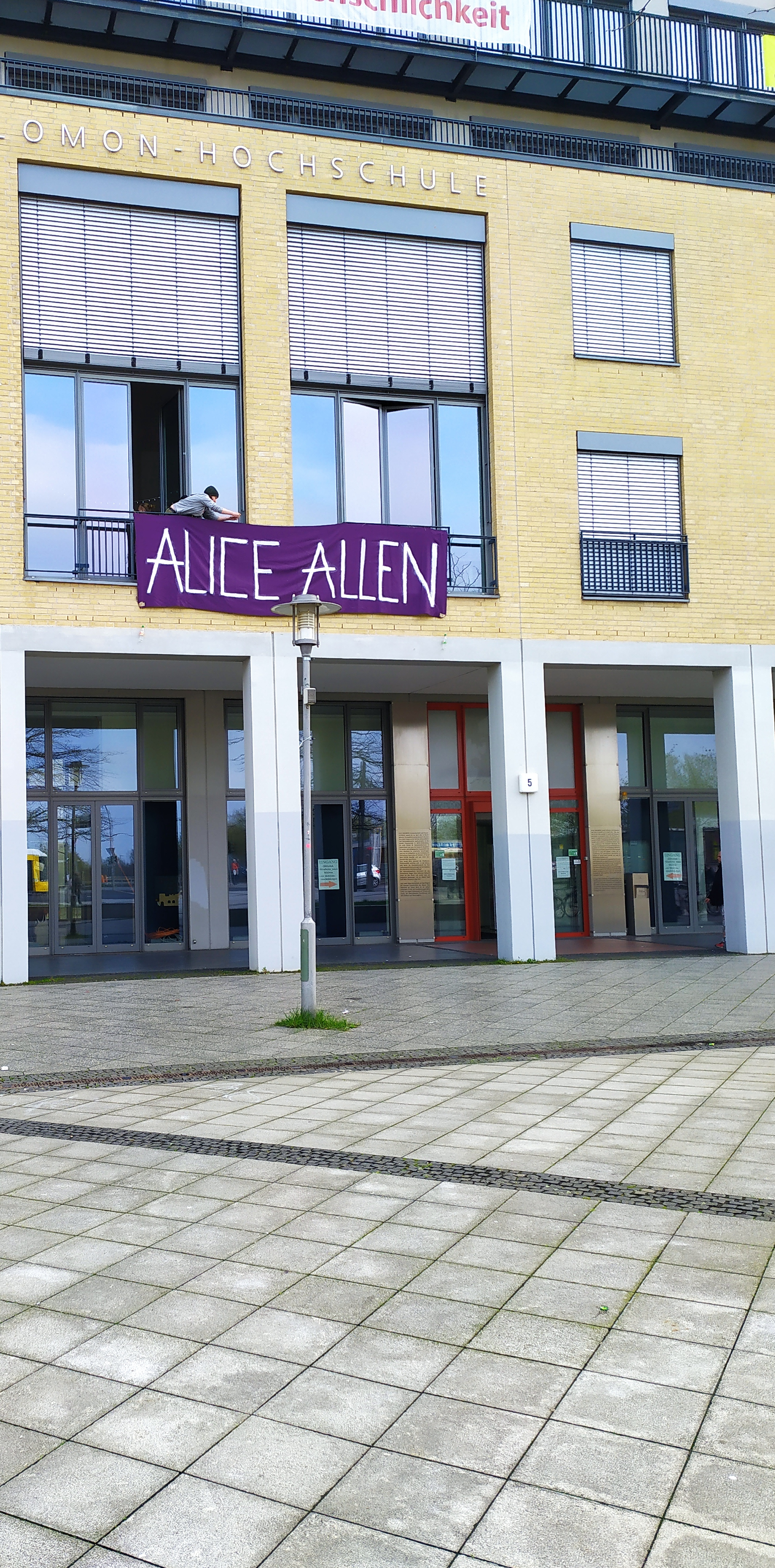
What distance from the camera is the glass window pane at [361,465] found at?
1673 cm

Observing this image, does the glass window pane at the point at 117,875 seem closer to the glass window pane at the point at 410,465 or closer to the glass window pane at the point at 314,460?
the glass window pane at the point at 314,460

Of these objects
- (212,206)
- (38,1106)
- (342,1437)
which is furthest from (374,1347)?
(212,206)

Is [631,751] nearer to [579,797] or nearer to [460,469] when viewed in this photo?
[579,797]

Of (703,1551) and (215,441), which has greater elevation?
(215,441)

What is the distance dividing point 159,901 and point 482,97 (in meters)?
13.3

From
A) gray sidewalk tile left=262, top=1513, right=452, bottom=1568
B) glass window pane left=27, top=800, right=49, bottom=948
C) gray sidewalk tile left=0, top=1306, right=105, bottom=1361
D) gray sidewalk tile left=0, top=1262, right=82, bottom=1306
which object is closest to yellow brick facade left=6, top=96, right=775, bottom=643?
glass window pane left=27, top=800, right=49, bottom=948

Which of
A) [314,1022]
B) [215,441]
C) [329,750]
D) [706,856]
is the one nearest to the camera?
[314,1022]

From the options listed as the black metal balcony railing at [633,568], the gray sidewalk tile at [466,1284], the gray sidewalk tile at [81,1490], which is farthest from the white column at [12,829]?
the gray sidewalk tile at [81,1490]

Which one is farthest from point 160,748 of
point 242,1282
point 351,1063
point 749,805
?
point 242,1282

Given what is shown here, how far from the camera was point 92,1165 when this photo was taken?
21.1ft

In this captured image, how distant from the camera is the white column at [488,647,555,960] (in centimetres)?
1691

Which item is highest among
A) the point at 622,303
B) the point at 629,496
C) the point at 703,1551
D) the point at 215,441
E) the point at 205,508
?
the point at 622,303

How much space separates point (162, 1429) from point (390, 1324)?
1001mm

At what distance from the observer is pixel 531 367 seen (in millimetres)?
17328
